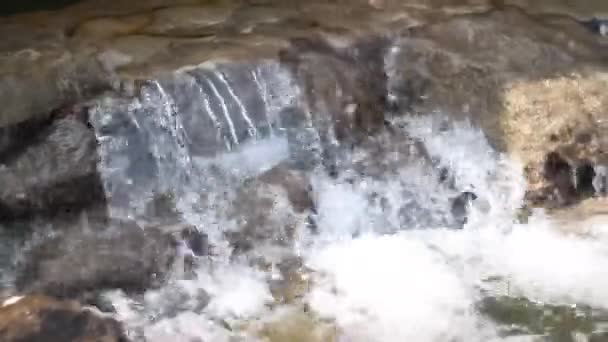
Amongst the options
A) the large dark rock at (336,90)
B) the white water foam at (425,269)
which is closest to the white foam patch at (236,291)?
the white water foam at (425,269)

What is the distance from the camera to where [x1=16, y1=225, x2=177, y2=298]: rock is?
2580 mm

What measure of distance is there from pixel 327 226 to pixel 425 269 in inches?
13.8

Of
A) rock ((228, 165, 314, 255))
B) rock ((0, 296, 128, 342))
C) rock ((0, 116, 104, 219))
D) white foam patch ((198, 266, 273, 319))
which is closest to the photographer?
rock ((0, 296, 128, 342))

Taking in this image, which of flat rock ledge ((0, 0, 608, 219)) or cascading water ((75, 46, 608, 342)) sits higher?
flat rock ledge ((0, 0, 608, 219))

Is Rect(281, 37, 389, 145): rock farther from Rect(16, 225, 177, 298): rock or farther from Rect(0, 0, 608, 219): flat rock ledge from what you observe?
Rect(16, 225, 177, 298): rock

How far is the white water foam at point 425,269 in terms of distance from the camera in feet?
8.67

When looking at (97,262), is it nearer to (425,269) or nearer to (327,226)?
(327,226)

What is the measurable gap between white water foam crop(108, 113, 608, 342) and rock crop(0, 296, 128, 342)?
10 centimetres

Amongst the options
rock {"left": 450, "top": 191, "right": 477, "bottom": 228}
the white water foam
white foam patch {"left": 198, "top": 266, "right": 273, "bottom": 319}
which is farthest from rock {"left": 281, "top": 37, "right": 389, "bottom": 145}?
white foam patch {"left": 198, "top": 266, "right": 273, "bottom": 319}

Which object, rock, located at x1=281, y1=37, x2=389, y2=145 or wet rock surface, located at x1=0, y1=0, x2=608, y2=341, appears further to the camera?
rock, located at x1=281, y1=37, x2=389, y2=145

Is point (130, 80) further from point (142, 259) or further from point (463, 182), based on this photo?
point (463, 182)

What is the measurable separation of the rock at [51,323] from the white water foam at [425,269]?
10cm

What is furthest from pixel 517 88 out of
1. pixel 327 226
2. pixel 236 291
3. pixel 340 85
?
pixel 236 291

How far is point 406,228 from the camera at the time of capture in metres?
2.90
